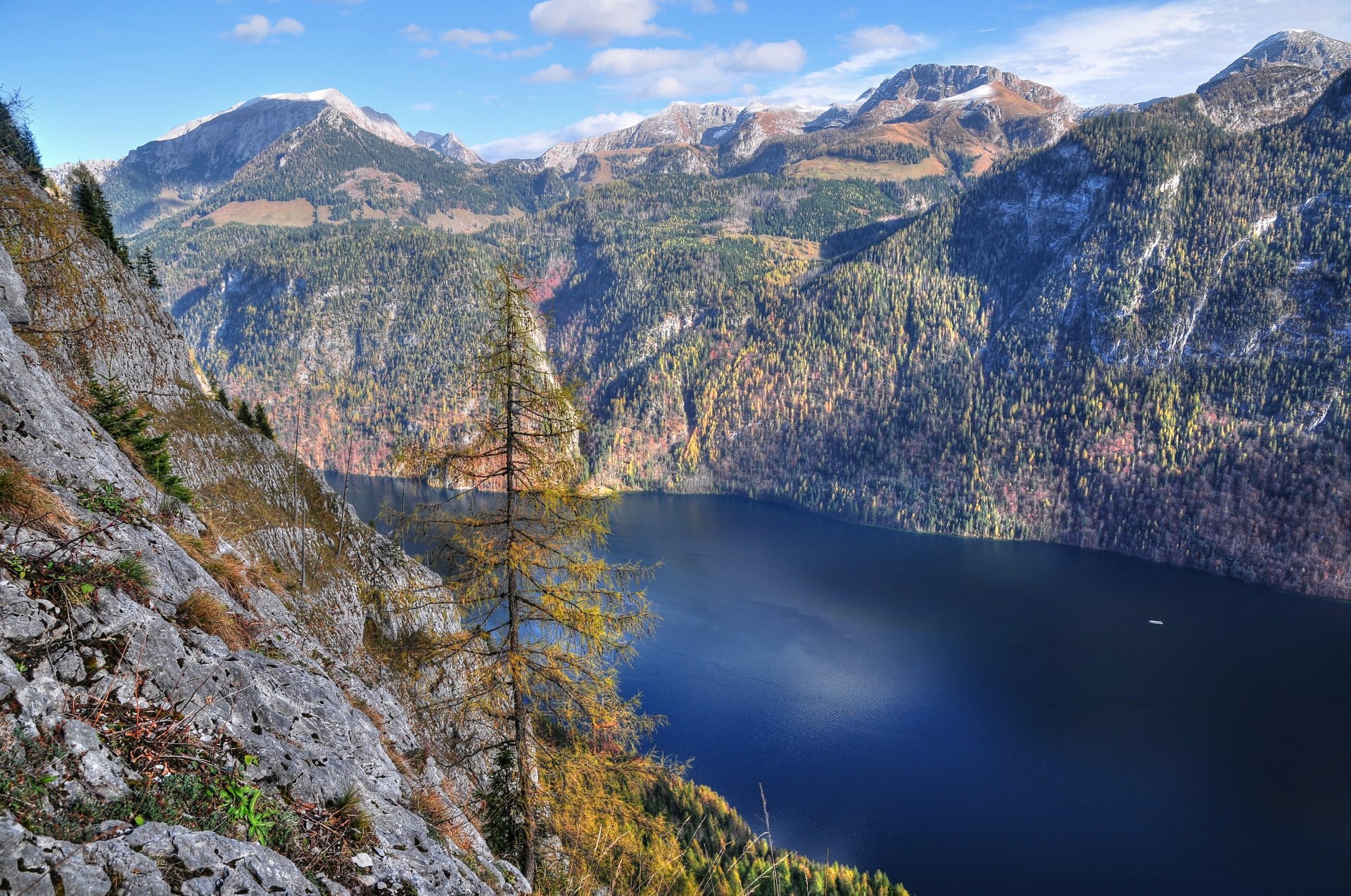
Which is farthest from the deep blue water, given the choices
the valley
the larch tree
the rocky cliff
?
the rocky cliff

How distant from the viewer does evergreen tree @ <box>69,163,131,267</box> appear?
38719mm

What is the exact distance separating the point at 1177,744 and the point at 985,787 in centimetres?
2400

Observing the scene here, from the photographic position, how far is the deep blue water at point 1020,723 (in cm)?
5731

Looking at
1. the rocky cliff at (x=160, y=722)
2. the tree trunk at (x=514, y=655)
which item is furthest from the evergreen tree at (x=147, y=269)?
the tree trunk at (x=514, y=655)

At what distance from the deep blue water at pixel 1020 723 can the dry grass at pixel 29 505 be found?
44869 mm

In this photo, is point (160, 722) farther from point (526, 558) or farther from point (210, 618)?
point (526, 558)

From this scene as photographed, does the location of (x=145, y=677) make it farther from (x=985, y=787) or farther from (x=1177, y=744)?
(x=1177, y=744)

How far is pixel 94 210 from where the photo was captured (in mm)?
39812

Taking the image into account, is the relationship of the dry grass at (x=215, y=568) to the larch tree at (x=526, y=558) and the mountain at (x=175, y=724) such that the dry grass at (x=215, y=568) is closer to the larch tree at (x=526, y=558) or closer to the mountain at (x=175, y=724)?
the mountain at (x=175, y=724)

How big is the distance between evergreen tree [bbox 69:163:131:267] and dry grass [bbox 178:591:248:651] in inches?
1490

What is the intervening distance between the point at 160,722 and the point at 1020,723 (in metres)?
87.2

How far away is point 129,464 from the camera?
1499 cm

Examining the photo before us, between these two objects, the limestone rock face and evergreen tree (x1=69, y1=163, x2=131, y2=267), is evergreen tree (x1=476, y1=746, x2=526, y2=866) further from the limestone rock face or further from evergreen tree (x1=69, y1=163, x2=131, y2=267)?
evergreen tree (x1=69, y1=163, x2=131, y2=267)

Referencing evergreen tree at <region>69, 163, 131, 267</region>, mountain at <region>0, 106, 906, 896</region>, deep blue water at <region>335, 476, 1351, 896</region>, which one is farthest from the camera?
deep blue water at <region>335, 476, 1351, 896</region>
